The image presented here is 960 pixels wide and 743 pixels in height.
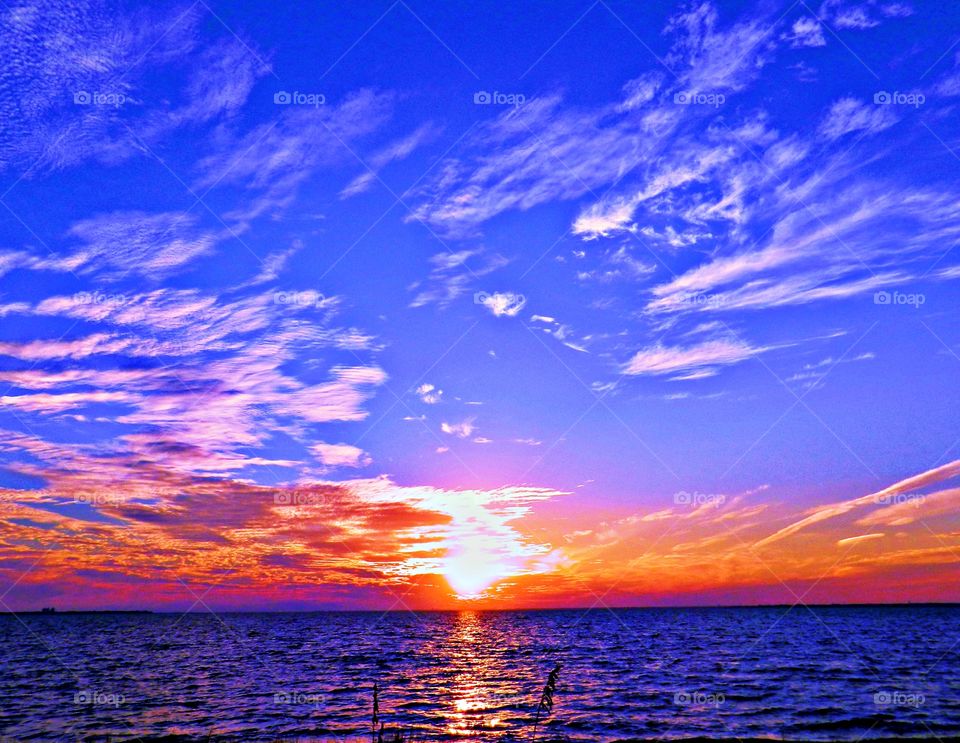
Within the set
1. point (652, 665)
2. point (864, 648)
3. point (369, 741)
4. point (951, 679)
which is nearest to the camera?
point (369, 741)

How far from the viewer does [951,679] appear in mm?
54125

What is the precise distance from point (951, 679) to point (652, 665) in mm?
26919

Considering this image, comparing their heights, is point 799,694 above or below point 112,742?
below

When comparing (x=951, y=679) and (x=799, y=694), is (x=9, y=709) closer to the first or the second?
(x=799, y=694)

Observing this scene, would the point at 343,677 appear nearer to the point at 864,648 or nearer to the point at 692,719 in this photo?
the point at 692,719

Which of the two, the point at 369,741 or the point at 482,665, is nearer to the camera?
the point at 369,741

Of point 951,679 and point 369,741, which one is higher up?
point 369,741

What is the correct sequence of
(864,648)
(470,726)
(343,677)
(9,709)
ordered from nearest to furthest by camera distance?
(470,726) < (9,709) < (343,677) < (864,648)

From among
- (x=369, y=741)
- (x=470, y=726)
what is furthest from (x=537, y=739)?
(x=369, y=741)

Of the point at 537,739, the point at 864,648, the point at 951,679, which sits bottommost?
the point at 864,648

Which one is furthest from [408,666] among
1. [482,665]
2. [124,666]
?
[124,666]

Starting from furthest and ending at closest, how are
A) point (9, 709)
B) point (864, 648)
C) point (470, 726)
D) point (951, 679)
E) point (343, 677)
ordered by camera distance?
1. point (864, 648)
2. point (343, 677)
3. point (951, 679)
4. point (9, 709)
5. point (470, 726)

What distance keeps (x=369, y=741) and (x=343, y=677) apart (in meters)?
31.3

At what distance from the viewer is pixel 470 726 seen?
38.1 metres
